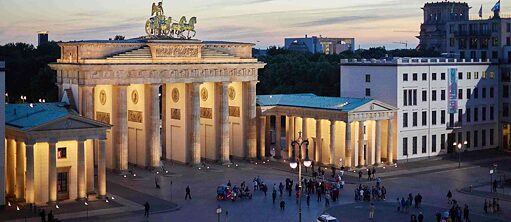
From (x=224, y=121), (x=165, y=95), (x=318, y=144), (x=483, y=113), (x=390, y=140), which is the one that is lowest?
(x=318, y=144)

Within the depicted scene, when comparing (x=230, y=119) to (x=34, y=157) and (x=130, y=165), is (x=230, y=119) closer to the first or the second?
(x=130, y=165)

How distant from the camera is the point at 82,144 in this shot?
64.8 metres

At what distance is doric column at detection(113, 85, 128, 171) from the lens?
80.4 metres

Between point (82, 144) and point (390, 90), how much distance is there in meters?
40.8

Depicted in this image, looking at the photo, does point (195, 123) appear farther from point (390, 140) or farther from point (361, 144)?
point (390, 140)

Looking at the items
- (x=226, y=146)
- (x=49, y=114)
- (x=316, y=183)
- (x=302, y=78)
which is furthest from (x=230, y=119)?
(x=302, y=78)

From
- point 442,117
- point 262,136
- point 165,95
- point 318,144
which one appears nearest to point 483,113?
point 442,117

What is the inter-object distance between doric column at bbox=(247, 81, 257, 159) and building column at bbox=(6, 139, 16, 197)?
1326 inches

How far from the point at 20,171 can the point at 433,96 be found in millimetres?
52920

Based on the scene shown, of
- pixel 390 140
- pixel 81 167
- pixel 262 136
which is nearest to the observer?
pixel 81 167

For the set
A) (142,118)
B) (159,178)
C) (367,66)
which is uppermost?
(367,66)

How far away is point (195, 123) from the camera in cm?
8681

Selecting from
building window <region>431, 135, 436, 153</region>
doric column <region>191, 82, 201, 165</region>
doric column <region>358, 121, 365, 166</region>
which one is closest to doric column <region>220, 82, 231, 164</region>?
doric column <region>191, 82, 201, 165</region>

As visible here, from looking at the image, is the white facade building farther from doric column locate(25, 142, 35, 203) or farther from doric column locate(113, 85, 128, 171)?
doric column locate(25, 142, 35, 203)
